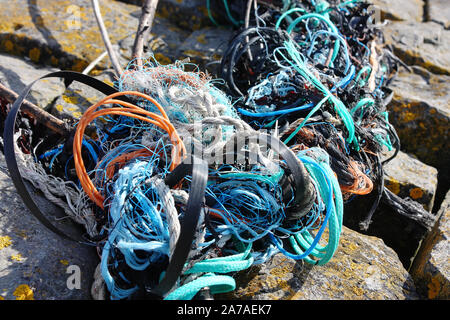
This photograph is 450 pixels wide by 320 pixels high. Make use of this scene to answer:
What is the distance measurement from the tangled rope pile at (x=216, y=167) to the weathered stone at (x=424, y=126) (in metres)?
0.63

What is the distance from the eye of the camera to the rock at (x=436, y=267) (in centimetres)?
190

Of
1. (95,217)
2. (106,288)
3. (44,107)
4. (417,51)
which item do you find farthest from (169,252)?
(417,51)

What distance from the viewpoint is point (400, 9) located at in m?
4.79

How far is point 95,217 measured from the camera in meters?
1.92

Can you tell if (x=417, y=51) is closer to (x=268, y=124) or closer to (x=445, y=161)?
(x=445, y=161)

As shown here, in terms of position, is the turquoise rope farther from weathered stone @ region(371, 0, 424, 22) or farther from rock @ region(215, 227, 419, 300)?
weathered stone @ region(371, 0, 424, 22)

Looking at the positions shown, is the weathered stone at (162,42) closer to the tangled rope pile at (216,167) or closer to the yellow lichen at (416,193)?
the tangled rope pile at (216,167)

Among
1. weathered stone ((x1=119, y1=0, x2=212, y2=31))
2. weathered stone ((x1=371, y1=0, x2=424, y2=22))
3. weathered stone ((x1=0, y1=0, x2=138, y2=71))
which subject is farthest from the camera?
weathered stone ((x1=371, y1=0, x2=424, y2=22))

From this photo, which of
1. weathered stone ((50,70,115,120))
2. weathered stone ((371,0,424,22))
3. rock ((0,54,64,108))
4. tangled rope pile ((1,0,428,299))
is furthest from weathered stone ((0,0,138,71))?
weathered stone ((371,0,424,22))

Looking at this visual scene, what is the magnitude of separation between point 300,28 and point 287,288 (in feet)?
7.54

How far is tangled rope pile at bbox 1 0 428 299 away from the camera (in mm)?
1653

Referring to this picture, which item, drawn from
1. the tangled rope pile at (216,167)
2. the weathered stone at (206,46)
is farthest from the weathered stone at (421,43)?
the weathered stone at (206,46)

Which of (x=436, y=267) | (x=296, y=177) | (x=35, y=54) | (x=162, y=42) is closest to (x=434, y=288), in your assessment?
(x=436, y=267)

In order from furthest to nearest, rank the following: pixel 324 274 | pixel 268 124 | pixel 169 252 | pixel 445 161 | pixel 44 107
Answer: pixel 445 161
pixel 44 107
pixel 268 124
pixel 324 274
pixel 169 252
